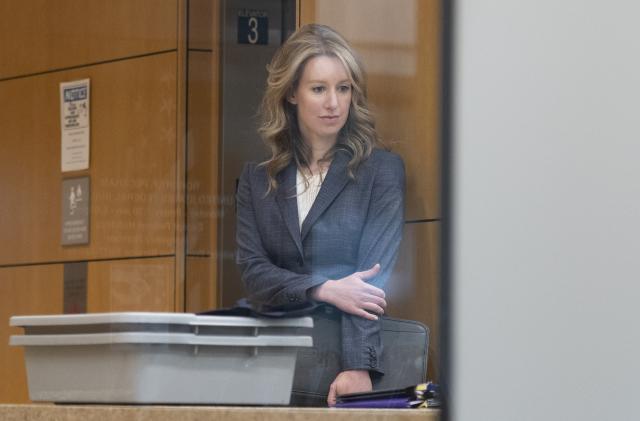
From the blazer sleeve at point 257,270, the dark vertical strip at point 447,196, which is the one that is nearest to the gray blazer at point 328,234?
the blazer sleeve at point 257,270

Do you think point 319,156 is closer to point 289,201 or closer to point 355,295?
point 289,201

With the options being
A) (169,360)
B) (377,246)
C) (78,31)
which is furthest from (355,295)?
(78,31)

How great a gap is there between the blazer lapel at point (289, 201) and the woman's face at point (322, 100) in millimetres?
A: 69

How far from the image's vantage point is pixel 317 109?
1.98 metres

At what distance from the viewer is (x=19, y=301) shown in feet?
6.61

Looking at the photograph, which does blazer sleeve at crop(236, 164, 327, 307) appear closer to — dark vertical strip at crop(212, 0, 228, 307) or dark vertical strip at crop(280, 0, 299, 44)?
dark vertical strip at crop(212, 0, 228, 307)

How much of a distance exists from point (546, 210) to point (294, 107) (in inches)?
19.4

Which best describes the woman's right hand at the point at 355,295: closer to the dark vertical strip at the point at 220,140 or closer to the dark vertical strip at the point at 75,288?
the dark vertical strip at the point at 220,140

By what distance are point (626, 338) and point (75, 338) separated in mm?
907

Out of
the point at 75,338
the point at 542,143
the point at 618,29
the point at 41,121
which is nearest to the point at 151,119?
the point at 41,121

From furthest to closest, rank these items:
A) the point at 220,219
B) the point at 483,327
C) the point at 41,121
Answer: the point at 41,121 → the point at 220,219 → the point at 483,327

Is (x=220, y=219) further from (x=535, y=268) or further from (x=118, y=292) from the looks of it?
(x=535, y=268)

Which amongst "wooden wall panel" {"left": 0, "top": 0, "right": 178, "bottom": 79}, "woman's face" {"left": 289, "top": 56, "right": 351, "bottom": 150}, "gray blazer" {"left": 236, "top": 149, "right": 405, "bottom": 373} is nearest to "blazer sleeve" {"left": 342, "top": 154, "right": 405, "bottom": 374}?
"gray blazer" {"left": 236, "top": 149, "right": 405, "bottom": 373}

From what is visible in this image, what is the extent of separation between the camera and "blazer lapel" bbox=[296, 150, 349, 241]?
1.94 meters
